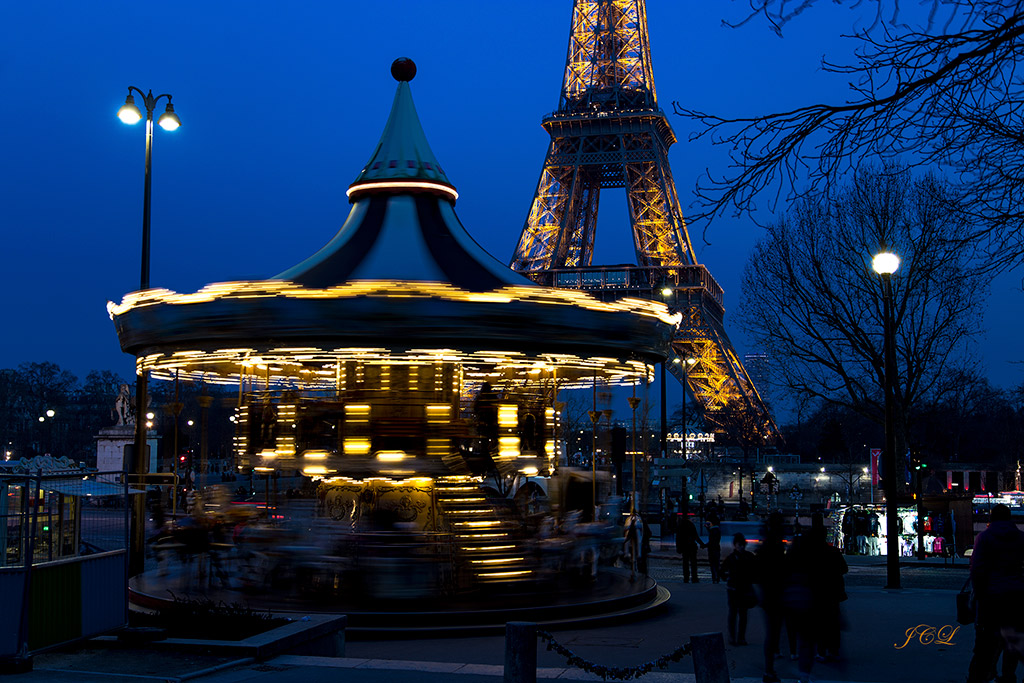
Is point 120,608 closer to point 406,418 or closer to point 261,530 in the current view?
point 261,530

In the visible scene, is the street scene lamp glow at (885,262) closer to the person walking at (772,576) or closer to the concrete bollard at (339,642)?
the person walking at (772,576)

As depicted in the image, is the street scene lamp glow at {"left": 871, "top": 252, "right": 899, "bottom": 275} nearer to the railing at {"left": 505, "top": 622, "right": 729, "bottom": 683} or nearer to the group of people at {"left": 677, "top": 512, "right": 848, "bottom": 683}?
the group of people at {"left": 677, "top": 512, "right": 848, "bottom": 683}

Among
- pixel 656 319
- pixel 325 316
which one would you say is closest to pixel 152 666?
pixel 325 316

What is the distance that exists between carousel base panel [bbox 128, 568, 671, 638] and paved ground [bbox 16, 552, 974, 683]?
0.21 metres

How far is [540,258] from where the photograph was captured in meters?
54.5

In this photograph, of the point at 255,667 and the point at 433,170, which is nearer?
the point at 255,667

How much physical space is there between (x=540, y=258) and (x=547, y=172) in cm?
575

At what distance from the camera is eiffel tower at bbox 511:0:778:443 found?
54.2m

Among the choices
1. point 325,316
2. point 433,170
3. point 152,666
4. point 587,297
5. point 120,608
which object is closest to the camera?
point 152,666

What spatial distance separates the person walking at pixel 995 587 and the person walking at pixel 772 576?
1.72 metres

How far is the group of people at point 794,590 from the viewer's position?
8688 millimetres

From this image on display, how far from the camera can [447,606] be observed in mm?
13000

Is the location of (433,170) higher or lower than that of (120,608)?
higher

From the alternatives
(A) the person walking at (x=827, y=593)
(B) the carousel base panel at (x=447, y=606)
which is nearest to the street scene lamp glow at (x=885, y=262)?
(B) the carousel base panel at (x=447, y=606)
